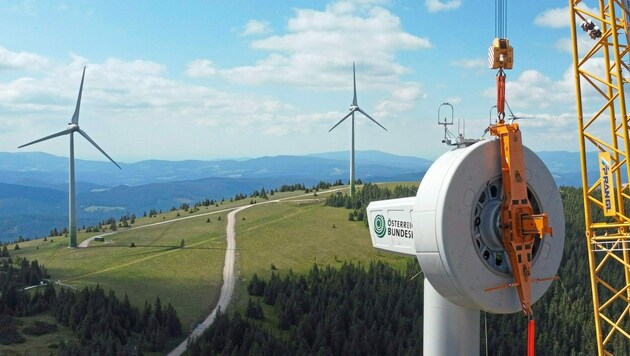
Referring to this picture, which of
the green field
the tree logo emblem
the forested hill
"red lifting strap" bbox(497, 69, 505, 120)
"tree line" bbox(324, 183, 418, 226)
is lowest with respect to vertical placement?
the forested hill

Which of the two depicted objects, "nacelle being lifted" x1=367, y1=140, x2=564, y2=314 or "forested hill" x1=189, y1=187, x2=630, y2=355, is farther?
"forested hill" x1=189, y1=187, x2=630, y2=355

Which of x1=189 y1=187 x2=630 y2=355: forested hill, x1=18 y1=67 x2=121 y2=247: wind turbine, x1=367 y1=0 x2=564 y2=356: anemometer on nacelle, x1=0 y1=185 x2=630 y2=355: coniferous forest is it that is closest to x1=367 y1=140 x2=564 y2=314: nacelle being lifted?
x1=367 y1=0 x2=564 y2=356: anemometer on nacelle

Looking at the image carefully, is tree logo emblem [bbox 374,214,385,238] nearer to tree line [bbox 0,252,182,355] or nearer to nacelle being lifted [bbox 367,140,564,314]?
nacelle being lifted [bbox 367,140,564,314]

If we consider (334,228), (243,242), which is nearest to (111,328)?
Answer: (243,242)

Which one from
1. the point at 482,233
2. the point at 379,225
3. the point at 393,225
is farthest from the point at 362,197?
the point at 482,233

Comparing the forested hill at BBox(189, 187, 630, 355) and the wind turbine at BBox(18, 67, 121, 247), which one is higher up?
the wind turbine at BBox(18, 67, 121, 247)

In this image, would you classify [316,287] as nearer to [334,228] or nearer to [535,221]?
[334,228]
